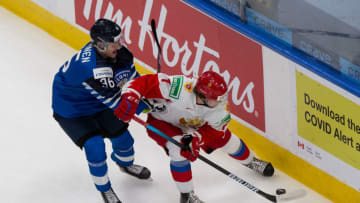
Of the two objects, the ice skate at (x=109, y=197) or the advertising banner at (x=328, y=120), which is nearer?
the advertising banner at (x=328, y=120)

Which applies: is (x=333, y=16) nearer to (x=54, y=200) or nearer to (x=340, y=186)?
(x=340, y=186)

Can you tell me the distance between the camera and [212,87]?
177 inches

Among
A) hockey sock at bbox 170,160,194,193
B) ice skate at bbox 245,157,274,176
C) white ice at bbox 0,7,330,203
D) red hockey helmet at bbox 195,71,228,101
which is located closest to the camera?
red hockey helmet at bbox 195,71,228,101

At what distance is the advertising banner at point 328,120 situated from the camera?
15.8ft

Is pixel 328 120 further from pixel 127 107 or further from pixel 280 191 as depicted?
pixel 127 107

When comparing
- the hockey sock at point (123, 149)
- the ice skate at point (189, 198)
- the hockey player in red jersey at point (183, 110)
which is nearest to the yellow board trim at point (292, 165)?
the hockey player in red jersey at point (183, 110)

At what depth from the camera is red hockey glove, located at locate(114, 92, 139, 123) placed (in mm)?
4547

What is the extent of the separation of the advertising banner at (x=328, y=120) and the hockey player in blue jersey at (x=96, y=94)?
1.02 metres

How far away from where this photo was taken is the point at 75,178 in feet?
17.4

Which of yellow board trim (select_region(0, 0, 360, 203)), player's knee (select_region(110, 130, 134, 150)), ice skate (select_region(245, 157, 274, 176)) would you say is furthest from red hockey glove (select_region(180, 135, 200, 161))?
yellow board trim (select_region(0, 0, 360, 203))

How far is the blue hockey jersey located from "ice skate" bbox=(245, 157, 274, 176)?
106 centimetres

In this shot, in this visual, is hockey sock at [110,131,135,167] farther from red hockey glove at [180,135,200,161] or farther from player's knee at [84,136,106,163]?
red hockey glove at [180,135,200,161]

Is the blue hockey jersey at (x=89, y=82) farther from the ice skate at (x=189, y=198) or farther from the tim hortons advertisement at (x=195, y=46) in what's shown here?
the tim hortons advertisement at (x=195, y=46)

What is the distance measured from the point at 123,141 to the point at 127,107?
0.52 metres
